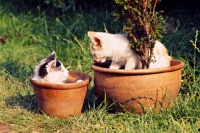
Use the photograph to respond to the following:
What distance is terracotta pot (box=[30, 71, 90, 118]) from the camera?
3.39m

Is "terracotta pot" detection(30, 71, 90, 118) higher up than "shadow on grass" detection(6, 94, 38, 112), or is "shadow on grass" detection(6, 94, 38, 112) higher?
"terracotta pot" detection(30, 71, 90, 118)

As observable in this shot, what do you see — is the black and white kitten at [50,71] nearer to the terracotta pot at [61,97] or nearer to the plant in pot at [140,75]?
the terracotta pot at [61,97]

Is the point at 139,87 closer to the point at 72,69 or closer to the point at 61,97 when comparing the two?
the point at 61,97

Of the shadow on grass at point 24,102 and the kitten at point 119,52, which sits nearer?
the kitten at point 119,52

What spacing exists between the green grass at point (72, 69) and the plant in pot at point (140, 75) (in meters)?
0.10

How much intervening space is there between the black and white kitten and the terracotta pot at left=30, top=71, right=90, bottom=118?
0.13 m

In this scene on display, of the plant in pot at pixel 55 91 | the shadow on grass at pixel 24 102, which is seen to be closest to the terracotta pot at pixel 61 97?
the plant in pot at pixel 55 91

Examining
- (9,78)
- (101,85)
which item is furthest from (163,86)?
(9,78)

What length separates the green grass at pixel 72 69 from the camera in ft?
10.6

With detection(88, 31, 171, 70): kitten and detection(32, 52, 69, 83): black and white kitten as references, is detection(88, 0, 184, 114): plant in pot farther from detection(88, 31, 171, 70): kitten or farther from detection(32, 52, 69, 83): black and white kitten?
detection(32, 52, 69, 83): black and white kitten

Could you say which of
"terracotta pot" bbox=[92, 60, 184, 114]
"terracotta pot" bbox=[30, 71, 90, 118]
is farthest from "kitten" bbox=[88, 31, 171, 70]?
"terracotta pot" bbox=[30, 71, 90, 118]

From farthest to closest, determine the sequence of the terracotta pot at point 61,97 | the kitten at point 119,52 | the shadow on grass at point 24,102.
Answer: the shadow on grass at point 24,102, the kitten at point 119,52, the terracotta pot at point 61,97

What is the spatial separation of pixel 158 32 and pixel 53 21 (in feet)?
11.5

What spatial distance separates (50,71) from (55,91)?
0.85 feet
